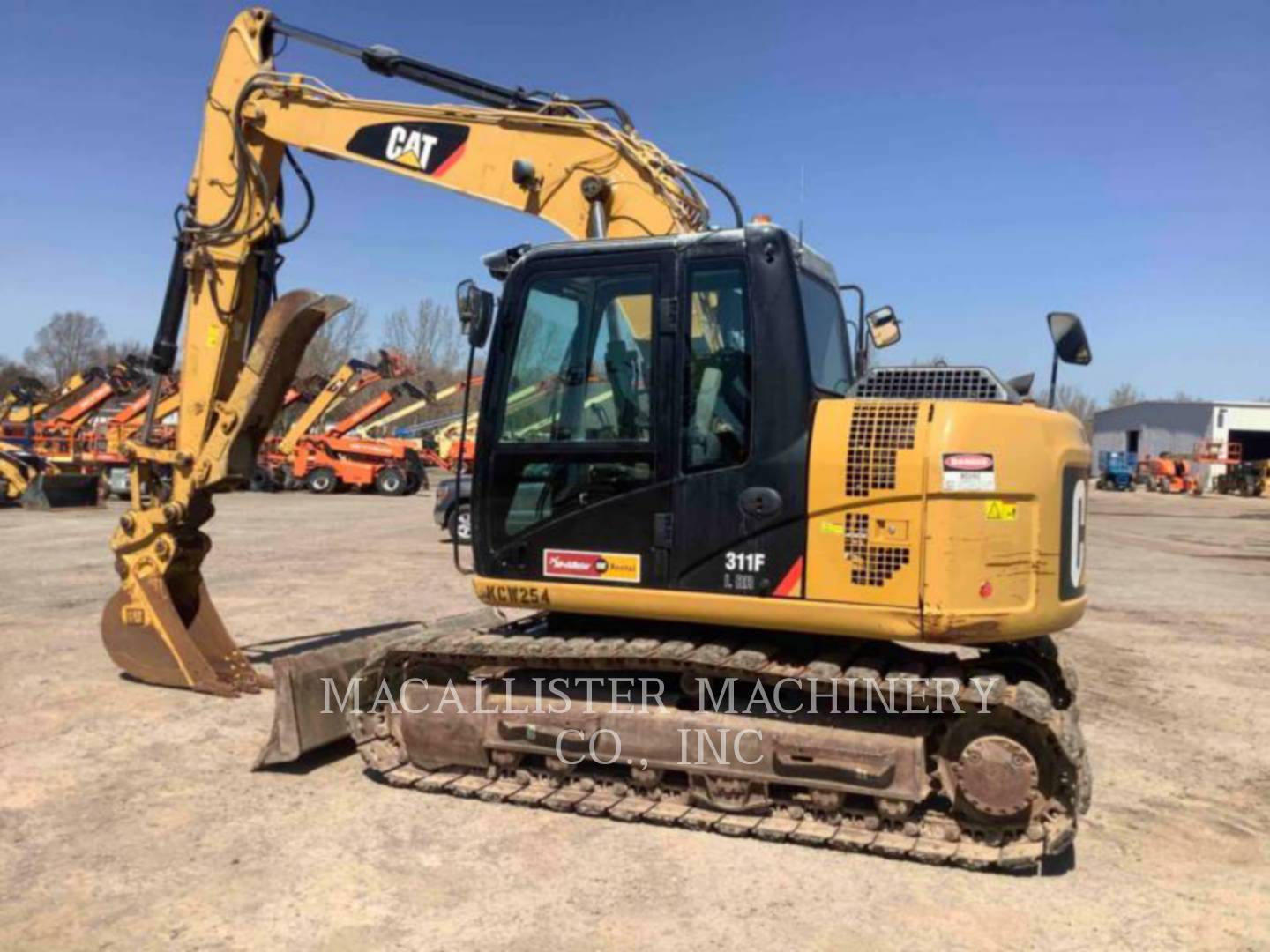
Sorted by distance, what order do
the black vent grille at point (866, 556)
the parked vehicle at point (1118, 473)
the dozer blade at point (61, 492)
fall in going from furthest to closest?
the parked vehicle at point (1118, 473), the dozer blade at point (61, 492), the black vent grille at point (866, 556)

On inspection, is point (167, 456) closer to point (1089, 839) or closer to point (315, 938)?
→ point (315, 938)

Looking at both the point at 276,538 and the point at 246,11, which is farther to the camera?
the point at 276,538

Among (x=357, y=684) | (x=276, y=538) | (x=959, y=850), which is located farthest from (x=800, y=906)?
(x=276, y=538)

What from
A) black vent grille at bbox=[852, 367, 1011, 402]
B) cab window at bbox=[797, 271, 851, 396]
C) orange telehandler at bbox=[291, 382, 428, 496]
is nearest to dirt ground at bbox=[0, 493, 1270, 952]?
black vent grille at bbox=[852, 367, 1011, 402]

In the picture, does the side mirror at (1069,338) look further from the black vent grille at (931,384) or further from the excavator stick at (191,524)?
the excavator stick at (191,524)

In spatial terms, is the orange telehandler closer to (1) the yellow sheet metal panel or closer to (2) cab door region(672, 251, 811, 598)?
(2) cab door region(672, 251, 811, 598)

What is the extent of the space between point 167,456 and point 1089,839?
6148 mm

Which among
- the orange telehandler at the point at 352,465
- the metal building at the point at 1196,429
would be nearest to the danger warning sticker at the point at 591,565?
the orange telehandler at the point at 352,465

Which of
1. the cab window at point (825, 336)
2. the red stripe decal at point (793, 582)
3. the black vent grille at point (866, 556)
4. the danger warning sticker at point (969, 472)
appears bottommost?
the red stripe decal at point (793, 582)

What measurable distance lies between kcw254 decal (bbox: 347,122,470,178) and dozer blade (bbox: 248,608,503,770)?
2865 mm

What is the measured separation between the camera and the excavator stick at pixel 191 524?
6754 millimetres

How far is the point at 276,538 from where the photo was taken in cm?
1716

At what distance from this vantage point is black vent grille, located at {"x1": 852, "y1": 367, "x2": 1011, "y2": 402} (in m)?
4.69

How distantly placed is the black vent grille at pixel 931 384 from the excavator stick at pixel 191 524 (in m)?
3.76
